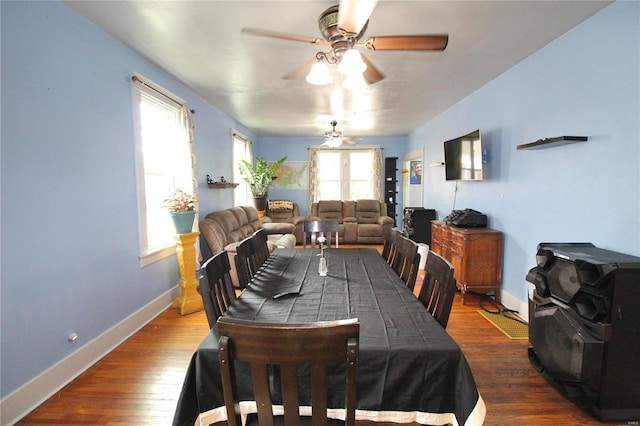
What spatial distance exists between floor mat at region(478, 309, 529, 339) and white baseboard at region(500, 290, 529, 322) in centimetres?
12

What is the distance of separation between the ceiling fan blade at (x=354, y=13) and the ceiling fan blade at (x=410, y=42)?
0.34 m

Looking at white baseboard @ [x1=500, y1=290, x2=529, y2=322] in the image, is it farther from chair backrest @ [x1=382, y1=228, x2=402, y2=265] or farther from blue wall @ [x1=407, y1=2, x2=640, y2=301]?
chair backrest @ [x1=382, y1=228, x2=402, y2=265]

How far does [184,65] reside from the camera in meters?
3.04

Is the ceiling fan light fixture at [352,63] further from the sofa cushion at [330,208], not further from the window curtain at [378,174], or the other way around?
the window curtain at [378,174]

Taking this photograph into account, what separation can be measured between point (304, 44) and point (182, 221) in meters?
2.13

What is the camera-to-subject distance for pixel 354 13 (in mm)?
1377

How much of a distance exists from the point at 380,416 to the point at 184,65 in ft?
11.2

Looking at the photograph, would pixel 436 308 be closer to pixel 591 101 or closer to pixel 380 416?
pixel 380 416

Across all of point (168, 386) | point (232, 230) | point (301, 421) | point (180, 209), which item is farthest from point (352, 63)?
point (232, 230)

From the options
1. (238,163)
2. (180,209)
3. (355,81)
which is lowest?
(180,209)

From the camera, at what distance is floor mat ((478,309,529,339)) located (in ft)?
8.89

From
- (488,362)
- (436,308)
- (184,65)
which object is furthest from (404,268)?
(184,65)

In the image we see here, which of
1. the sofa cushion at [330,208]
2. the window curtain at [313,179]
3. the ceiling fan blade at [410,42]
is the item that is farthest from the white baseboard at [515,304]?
the window curtain at [313,179]

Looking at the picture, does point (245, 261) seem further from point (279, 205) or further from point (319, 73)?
point (279, 205)
